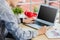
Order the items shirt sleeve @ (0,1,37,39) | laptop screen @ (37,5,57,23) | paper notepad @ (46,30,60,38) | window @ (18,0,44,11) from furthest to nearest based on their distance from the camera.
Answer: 1. window @ (18,0,44,11)
2. laptop screen @ (37,5,57,23)
3. paper notepad @ (46,30,60,38)
4. shirt sleeve @ (0,1,37,39)

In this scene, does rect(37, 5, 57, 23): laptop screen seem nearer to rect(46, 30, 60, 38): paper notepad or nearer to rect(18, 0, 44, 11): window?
rect(46, 30, 60, 38): paper notepad

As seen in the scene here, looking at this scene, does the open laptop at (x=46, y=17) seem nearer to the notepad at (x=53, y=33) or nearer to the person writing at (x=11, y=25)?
the notepad at (x=53, y=33)

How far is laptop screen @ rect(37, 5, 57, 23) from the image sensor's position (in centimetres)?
232

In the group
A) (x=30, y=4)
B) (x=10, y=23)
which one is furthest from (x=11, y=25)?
(x=30, y=4)

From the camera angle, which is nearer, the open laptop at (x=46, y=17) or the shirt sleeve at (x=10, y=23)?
the shirt sleeve at (x=10, y=23)

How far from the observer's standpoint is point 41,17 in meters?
2.62

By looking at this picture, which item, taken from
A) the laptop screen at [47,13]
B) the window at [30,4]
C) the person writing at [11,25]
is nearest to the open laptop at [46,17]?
the laptop screen at [47,13]

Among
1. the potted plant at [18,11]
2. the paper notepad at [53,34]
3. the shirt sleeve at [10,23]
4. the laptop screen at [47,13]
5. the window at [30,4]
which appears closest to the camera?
the shirt sleeve at [10,23]

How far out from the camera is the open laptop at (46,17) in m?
2.32

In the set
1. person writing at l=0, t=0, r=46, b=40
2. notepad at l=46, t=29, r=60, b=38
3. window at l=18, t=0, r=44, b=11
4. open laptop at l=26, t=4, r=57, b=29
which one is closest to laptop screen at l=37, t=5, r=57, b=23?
open laptop at l=26, t=4, r=57, b=29

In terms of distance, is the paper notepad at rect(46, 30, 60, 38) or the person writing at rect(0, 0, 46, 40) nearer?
the person writing at rect(0, 0, 46, 40)

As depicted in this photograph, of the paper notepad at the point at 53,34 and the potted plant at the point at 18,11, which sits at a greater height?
the potted plant at the point at 18,11

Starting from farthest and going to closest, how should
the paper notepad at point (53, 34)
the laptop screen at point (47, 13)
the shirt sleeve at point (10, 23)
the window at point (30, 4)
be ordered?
1. the window at point (30, 4)
2. the laptop screen at point (47, 13)
3. the paper notepad at point (53, 34)
4. the shirt sleeve at point (10, 23)

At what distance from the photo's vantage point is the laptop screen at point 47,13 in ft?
7.60
